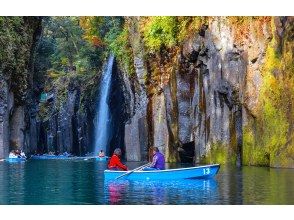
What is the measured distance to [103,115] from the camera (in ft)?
199

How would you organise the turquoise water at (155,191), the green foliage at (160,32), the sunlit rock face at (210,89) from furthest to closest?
the green foliage at (160,32) → the sunlit rock face at (210,89) → the turquoise water at (155,191)

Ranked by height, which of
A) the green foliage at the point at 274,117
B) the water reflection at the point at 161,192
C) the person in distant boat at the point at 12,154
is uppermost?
the green foliage at the point at 274,117

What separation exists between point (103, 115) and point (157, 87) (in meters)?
15.6

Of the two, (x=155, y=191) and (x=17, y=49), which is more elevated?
(x=17, y=49)

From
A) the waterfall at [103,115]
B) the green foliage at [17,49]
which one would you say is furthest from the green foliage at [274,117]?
the waterfall at [103,115]

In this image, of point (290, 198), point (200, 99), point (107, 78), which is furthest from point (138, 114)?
point (290, 198)

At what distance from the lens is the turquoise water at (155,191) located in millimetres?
18672

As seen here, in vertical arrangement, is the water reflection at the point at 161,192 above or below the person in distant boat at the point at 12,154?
below

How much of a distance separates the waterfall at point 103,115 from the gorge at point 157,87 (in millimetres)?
190

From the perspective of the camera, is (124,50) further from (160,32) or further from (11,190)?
(11,190)

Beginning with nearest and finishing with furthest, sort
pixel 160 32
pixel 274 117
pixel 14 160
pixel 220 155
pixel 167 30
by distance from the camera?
pixel 274 117, pixel 220 155, pixel 167 30, pixel 160 32, pixel 14 160

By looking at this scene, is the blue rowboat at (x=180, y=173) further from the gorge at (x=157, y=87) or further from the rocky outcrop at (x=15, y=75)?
the rocky outcrop at (x=15, y=75)

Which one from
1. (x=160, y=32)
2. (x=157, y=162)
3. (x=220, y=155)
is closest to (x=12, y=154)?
(x=160, y=32)
